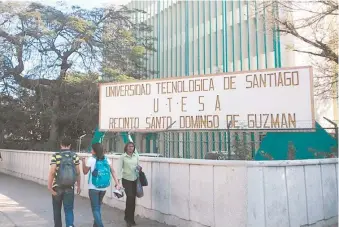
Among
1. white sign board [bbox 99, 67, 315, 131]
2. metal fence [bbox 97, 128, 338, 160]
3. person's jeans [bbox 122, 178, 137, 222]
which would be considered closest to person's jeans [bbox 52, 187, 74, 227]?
person's jeans [bbox 122, 178, 137, 222]

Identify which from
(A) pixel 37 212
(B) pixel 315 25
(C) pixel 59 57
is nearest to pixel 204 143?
(A) pixel 37 212

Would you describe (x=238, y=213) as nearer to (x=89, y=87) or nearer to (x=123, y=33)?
(x=89, y=87)

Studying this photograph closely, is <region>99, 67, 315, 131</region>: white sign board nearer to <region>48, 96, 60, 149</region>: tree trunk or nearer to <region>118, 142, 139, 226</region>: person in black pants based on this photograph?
<region>118, 142, 139, 226</region>: person in black pants

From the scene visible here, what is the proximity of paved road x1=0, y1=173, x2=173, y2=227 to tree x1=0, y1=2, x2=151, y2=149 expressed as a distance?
10.0 m

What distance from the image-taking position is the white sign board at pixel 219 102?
28.0ft

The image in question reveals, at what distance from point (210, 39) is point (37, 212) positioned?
18.9 metres

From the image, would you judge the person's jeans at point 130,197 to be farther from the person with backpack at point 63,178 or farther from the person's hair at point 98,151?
the person with backpack at point 63,178

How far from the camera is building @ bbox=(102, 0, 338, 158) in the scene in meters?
20.9

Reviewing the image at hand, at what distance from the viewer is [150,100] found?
1028cm

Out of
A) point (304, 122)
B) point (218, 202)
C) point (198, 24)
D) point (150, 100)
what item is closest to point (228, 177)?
point (218, 202)

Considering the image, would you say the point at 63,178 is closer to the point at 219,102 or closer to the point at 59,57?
the point at 219,102

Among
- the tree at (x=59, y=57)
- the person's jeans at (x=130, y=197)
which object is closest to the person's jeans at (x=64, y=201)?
the person's jeans at (x=130, y=197)

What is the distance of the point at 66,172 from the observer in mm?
6016

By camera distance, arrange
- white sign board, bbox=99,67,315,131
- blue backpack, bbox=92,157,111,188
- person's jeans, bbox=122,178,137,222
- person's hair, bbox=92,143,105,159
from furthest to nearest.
Result: white sign board, bbox=99,67,315,131, person's jeans, bbox=122,178,137,222, person's hair, bbox=92,143,105,159, blue backpack, bbox=92,157,111,188
